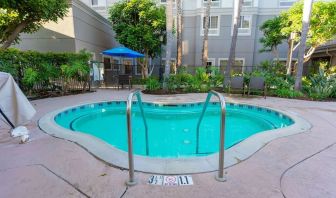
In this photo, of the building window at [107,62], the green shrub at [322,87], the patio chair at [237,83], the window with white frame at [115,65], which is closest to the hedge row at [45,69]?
the window with white frame at [115,65]

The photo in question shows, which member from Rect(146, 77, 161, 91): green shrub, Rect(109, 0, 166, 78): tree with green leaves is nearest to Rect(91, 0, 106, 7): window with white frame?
Rect(109, 0, 166, 78): tree with green leaves

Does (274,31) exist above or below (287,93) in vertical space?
above

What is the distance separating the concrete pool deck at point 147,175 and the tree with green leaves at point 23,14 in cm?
635

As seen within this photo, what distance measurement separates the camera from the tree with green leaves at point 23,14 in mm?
7331

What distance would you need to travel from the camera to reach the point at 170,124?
604 centimetres

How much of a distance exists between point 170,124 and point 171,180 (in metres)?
3.75

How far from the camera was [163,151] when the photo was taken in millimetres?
4285

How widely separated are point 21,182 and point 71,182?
0.58 meters

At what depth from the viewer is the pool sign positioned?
7.30ft

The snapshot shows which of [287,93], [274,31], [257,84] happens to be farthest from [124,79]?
[274,31]

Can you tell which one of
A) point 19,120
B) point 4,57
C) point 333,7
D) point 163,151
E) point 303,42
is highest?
point 333,7

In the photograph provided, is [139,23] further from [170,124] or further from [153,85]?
[170,124]

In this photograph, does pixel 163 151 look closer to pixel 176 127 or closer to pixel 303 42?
pixel 176 127

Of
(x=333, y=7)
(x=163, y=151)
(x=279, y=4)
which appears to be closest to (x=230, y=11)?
(x=279, y=4)
